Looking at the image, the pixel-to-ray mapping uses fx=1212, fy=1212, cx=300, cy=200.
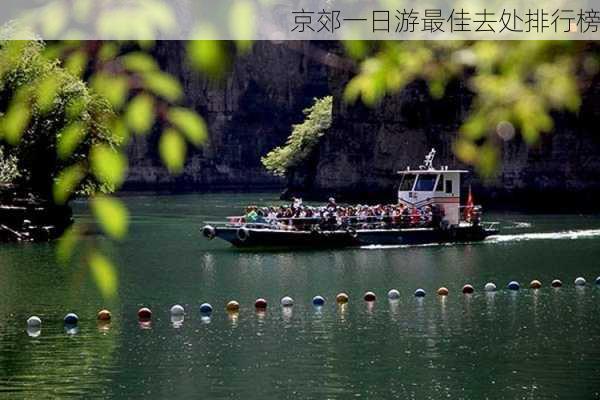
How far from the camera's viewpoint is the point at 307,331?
1054 inches

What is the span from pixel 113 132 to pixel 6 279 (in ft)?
112

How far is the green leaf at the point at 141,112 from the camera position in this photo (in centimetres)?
422

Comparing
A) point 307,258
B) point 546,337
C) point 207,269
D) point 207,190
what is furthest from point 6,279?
point 207,190

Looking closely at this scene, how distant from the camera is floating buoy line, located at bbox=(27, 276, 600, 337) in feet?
90.6

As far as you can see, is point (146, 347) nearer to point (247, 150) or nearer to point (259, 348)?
point (259, 348)

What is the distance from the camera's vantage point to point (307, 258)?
46250 millimetres

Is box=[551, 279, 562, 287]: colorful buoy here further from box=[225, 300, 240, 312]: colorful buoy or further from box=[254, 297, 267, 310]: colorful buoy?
box=[225, 300, 240, 312]: colorful buoy

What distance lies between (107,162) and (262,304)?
27.0 meters

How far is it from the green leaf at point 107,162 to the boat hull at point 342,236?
149 ft

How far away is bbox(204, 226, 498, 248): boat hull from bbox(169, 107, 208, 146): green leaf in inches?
1787

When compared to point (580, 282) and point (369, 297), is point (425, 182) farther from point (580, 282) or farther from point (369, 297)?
point (369, 297)

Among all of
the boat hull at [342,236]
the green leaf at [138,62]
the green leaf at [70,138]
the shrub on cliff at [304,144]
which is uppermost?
the shrub on cliff at [304,144]

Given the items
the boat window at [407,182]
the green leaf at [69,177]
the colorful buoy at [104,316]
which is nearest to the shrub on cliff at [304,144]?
the boat window at [407,182]

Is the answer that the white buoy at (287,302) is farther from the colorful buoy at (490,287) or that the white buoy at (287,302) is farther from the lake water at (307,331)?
the colorful buoy at (490,287)
